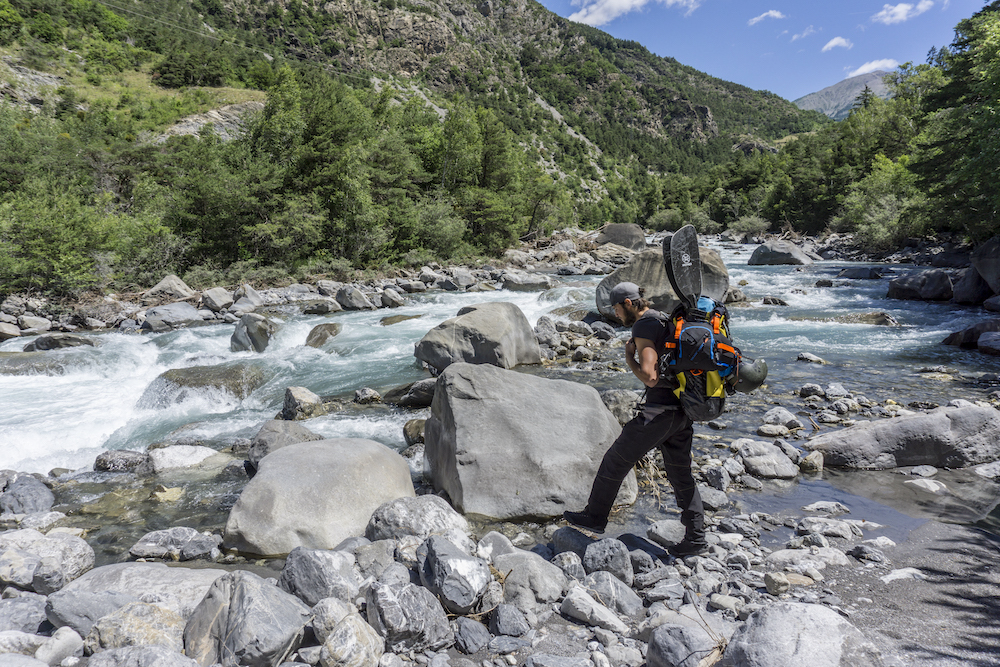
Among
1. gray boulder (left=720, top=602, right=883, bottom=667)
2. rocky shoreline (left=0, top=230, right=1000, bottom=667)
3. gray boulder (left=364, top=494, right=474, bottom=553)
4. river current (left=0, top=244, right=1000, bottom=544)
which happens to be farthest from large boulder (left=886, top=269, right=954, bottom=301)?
gray boulder (left=364, top=494, right=474, bottom=553)

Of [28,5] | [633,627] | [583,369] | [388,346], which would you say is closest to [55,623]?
[633,627]

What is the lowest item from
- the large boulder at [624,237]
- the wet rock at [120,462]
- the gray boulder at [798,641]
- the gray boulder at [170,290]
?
the wet rock at [120,462]

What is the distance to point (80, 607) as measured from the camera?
109 inches

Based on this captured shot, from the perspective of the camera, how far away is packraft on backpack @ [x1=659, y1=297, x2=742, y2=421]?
3.21 meters

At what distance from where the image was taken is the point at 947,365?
9500 mm

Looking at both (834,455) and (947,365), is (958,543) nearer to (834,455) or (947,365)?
(834,455)

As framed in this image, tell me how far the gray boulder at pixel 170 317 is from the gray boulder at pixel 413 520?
13.9 m

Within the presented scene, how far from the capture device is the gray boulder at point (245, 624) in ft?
8.09

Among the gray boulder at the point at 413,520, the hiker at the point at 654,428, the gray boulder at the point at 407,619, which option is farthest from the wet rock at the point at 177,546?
the hiker at the point at 654,428

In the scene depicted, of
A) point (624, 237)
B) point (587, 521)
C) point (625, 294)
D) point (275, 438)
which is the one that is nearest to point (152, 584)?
point (275, 438)

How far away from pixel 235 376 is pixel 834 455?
9886 mm

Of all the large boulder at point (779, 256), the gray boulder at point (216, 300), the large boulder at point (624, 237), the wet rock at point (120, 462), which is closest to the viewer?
the wet rock at point (120, 462)

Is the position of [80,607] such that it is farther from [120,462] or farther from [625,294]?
[120,462]

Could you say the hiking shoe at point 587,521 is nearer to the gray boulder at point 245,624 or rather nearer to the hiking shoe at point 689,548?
the hiking shoe at point 689,548
